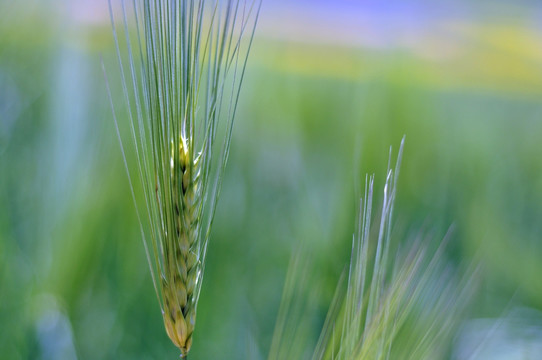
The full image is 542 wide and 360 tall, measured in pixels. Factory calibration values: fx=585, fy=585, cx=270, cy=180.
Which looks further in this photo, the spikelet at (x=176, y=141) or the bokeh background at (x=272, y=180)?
the bokeh background at (x=272, y=180)

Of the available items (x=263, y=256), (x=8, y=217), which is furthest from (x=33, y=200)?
(x=263, y=256)

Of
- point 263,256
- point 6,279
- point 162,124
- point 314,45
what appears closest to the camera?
point 162,124

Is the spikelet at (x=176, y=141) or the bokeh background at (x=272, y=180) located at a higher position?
the spikelet at (x=176, y=141)

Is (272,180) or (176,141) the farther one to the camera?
(272,180)

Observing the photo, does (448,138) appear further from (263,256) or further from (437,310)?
(437,310)

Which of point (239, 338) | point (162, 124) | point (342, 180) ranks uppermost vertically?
point (162, 124)

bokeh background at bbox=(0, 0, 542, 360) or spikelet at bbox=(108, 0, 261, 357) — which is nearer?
spikelet at bbox=(108, 0, 261, 357)

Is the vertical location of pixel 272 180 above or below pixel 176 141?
below

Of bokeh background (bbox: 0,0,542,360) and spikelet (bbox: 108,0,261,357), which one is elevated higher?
spikelet (bbox: 108,0,261,357)
